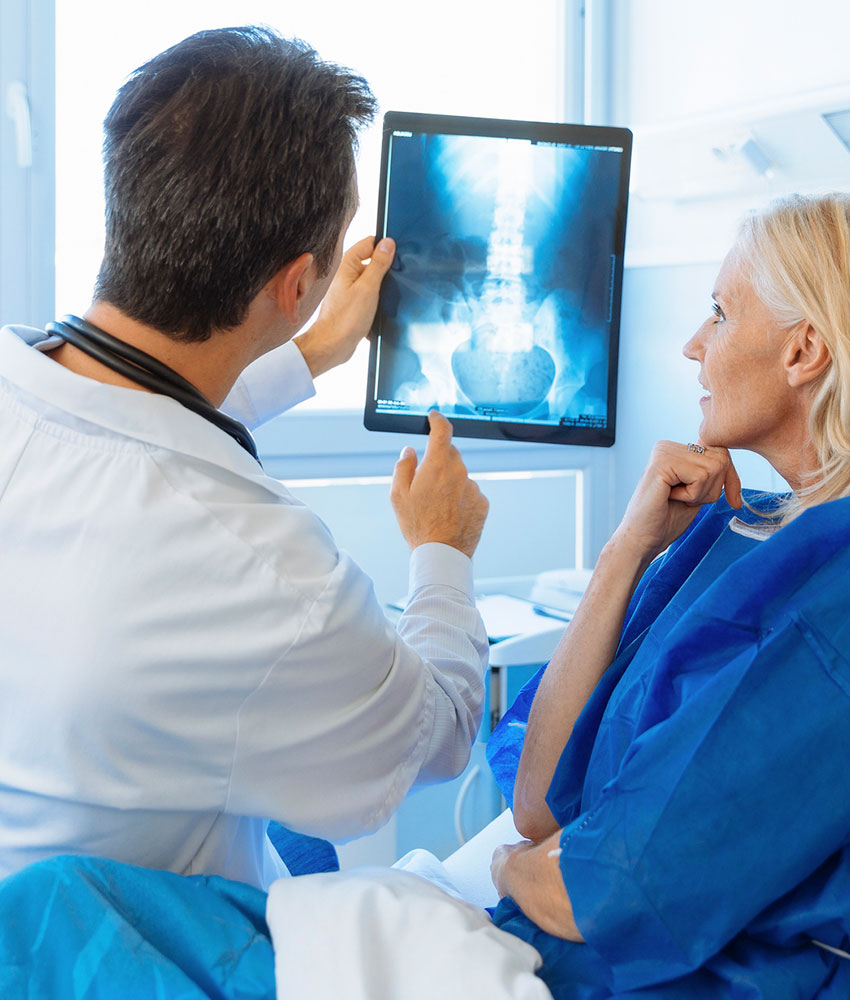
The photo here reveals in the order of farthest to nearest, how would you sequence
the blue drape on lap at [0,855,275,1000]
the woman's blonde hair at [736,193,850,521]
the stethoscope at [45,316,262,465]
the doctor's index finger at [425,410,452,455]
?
the doctor's index finger at [425,410,452,455], the woman's blonde hair at [736,193,850,521], the stethoscope at [45,316,262,465], the blue drape on lap at [0,855,275,1000]

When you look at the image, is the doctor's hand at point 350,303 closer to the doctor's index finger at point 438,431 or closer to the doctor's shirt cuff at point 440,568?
the doctor's index finger at point 438,431

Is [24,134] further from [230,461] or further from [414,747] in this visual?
[414,747]

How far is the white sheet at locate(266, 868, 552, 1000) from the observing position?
2.63 feet

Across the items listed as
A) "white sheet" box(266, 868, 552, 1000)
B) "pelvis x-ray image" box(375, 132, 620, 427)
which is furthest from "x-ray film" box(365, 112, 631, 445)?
"white sheet" box(266, 868, 552, 1000)

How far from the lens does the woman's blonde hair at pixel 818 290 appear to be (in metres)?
1.13

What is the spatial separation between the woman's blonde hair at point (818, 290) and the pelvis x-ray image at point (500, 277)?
1.09 feet

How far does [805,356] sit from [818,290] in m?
0.07

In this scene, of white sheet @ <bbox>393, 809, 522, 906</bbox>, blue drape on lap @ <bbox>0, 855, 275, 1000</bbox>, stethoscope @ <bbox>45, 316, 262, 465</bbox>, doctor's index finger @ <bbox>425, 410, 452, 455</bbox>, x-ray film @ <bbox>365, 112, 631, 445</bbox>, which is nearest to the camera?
blue drape on lap @ <bbox>0, 855, 275, 1000</bbox>

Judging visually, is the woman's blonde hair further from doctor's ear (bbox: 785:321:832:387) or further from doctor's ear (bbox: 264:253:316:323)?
doctor's ear (bbox: 264:253:316:323)

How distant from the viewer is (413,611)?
1190mm

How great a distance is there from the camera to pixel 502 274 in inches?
60.2

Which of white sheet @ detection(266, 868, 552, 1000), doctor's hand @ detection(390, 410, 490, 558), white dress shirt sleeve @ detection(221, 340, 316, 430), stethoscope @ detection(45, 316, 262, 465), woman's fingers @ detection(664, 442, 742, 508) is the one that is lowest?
white sheet @ detection(266, 868, 552, 1000)

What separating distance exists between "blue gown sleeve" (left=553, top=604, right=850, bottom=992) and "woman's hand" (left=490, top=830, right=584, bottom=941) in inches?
3.1

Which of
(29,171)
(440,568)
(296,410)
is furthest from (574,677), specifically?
(29,171)
